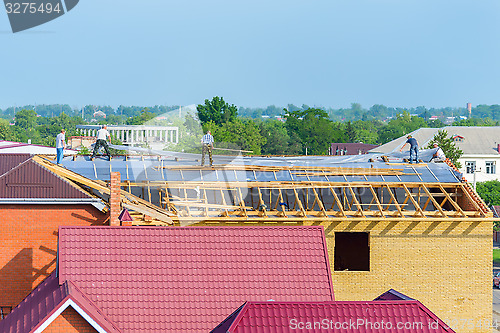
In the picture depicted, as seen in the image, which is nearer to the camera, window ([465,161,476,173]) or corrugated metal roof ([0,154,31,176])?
corrugated metal roof ([0,154,31,176])

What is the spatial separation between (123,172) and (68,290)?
635 inches

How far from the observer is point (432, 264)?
2975 cm

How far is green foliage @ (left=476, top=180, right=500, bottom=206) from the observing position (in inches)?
4065

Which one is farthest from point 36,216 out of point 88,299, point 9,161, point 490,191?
point 490,191

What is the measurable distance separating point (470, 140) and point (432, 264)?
9585 centimetres

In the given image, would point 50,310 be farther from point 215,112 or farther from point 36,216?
point 215,112

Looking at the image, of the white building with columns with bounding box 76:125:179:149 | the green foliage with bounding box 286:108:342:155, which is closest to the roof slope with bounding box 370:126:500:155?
the white building with columns with bounding box 76:125:179:149

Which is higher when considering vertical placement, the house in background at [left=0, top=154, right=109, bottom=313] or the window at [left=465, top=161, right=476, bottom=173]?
the house in background at [left=0, top=154, right=109, bottom=313]

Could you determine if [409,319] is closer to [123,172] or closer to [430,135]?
[123,172]

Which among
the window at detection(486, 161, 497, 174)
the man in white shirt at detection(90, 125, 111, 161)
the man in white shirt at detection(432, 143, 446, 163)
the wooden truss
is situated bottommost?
the window at detection(486, 161, 497, 174)

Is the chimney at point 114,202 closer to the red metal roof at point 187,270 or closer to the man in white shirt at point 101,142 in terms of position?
the red metal roof at point 187,270

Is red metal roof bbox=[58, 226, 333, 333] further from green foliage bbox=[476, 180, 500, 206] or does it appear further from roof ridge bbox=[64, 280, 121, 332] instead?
green foliage bbox=[476, 180, 500, 206]

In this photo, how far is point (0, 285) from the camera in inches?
929

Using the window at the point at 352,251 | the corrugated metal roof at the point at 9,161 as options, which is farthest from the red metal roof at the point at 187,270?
the window at the point at 352,251
